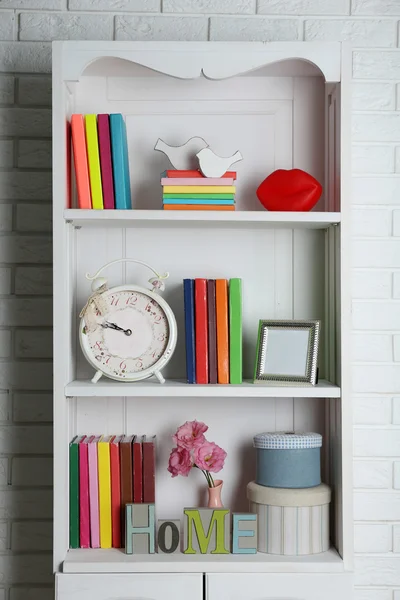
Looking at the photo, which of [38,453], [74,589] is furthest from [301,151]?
[74,589]

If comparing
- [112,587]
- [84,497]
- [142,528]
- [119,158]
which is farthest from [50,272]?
[112,587]

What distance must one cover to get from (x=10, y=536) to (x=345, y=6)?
171cm

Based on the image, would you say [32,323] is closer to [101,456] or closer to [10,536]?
[101,456]

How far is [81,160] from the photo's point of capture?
1817 millimetres

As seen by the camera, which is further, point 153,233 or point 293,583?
Answer: point 153,233

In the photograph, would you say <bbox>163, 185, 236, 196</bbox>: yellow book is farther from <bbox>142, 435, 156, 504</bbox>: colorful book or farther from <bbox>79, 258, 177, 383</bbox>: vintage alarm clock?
<bbox>142, 435, 156, 504</bbox>: colorful book

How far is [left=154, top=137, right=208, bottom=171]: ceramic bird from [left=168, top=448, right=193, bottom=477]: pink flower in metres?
0.72

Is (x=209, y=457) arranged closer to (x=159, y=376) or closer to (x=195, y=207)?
(x=159, y=376)

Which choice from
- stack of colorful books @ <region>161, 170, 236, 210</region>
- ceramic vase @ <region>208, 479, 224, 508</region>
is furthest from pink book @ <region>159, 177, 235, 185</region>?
ceramic vase @ <region>208, 479, 224, 508</region>

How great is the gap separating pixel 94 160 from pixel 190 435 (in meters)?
0.73

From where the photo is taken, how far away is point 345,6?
80.3 inches

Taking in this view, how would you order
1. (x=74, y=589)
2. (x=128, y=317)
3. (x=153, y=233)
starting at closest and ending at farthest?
(x=74, y=589) < (x=128, y=317) < (x=153, y=233)

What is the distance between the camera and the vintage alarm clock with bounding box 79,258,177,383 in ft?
6.06

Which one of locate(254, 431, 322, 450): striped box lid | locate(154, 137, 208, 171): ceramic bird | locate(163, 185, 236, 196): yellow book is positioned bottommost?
locate(254, 431, 322, 450): striped box lid
